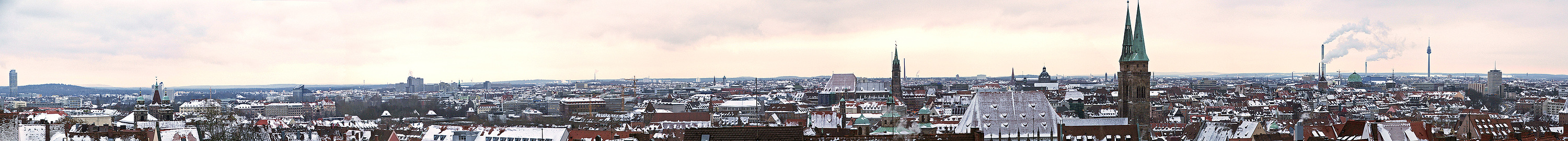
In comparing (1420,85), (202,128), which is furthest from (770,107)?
(1420,85)

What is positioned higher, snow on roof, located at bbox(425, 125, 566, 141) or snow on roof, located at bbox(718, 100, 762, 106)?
snow on roof, located at bbox(425, 125, 566, 141)

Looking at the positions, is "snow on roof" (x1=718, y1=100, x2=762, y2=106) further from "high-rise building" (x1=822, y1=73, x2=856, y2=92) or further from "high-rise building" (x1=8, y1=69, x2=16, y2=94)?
"high-rise building" (x1=8, y1=69, x2=16, y2=94)

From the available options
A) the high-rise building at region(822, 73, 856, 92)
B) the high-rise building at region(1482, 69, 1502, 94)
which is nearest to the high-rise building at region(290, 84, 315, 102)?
the high-rise building at region(822, 73, 856, 92)

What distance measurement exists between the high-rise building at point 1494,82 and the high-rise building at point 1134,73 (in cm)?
8575

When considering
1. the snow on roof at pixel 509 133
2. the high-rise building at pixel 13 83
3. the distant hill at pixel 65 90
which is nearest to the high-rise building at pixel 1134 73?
the snow on roof at pixel 509 133

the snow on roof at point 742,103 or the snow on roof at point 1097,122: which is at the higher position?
the snow on roof at point 1097,122

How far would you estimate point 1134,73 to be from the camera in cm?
6191

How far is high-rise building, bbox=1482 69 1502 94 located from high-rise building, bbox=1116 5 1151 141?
8575cm

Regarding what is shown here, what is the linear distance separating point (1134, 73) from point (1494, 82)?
96.8 meters

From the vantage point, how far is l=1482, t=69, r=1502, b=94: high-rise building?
13962 cm

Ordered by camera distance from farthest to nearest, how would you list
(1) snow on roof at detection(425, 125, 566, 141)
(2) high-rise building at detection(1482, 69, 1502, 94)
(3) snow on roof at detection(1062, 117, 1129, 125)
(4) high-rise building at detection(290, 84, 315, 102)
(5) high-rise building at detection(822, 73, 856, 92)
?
(4) high-rise building at detection(290, 84, 315, 102)
(2) high-rise building at detection(1482, 69, 1502, 94)
(5) high-rise building at detection(822, 73, 856, 92)
(3) snow on roof at detection(1062, 117, 1129, 125)
(1) snow on roof at detection(425, 125, 566, 141)

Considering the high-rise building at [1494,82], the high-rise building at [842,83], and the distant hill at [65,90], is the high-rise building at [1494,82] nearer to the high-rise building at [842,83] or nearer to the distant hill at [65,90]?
the high-rise building at [842,83]

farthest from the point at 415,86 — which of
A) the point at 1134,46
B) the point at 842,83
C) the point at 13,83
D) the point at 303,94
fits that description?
the point at 1134,46

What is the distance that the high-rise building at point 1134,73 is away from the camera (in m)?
60.8
